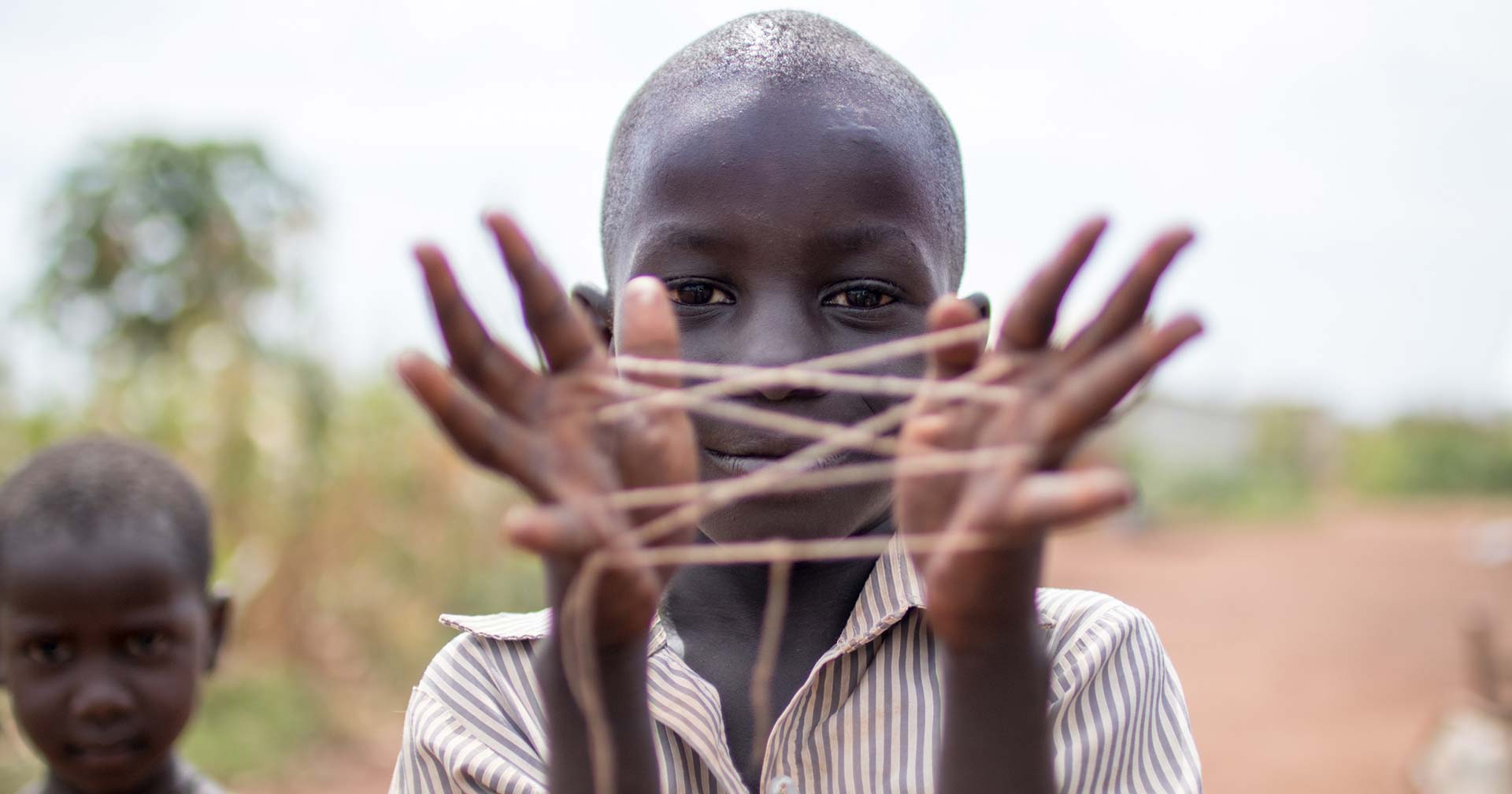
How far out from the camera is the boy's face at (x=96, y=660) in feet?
7.70

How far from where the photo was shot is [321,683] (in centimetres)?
723

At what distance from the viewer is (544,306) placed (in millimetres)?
1064

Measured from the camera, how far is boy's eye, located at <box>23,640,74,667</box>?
2387 mm

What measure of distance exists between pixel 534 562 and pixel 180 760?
6.38 meters

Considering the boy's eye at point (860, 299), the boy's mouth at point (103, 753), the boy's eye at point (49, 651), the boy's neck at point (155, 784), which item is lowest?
the boy's neck at point (155, 784)

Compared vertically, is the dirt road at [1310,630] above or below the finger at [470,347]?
below

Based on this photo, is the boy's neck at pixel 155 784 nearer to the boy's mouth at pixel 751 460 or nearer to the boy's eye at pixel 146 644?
the boy's eye at pixel 146 644

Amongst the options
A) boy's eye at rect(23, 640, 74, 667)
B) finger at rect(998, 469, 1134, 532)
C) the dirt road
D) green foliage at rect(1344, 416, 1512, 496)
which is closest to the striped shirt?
finger at rect(998, 469, 1134, 532)

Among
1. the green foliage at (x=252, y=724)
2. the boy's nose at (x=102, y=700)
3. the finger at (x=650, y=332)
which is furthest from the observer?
the green foliage at (x=252, y=724)

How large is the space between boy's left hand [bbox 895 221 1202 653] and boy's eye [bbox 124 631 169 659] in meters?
1.97

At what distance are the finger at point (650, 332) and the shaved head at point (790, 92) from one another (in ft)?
2.13

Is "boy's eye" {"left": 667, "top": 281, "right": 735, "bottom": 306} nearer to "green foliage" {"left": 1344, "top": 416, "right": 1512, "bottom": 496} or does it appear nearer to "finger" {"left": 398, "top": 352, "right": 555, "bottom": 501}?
"finger" {"left": 398, "top": 352, "right": 555, "bottom": 501}

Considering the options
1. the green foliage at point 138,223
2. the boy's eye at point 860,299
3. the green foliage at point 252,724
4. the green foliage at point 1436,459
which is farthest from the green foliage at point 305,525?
the green foliage at point 1436,459

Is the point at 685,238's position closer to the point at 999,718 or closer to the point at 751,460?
the point at 751,460
